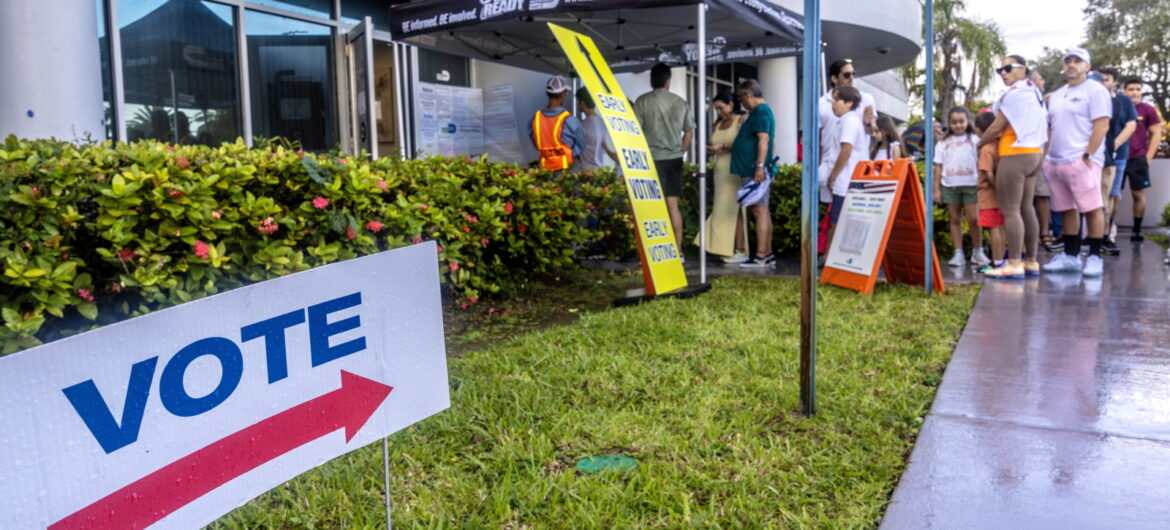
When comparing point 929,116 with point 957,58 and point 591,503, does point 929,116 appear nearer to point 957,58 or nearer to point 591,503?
point 591,503

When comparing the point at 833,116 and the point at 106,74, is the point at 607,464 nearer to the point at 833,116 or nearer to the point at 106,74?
the point at 833,116

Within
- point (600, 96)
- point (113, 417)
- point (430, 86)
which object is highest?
point (430, 86)

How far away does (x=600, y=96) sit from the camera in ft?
18.4

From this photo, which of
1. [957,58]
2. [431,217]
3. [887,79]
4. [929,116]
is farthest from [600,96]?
[957,58]

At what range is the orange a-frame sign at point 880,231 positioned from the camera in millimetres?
6207

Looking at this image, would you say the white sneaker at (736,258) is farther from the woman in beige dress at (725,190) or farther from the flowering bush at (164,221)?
the flowering bush at (164,221)

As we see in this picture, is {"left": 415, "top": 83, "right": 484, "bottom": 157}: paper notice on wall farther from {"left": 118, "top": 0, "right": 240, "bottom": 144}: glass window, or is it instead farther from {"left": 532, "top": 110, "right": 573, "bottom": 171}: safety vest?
{"left": 118, "top": 0, "right": 240, "bottom": 144}: glass window

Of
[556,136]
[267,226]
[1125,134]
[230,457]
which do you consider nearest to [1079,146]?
[1125,134]

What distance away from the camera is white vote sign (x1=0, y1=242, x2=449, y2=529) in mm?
1424

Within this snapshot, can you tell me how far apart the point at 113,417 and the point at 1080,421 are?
11.1 feet

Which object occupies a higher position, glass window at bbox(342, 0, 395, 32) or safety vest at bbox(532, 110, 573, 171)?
glass window at bbox(342, 0, 395, 32)

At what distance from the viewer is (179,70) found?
788cm

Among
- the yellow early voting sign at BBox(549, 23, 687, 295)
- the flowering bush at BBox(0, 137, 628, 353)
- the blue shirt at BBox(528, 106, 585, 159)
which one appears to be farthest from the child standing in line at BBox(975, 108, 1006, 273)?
the flowering bush at BBox(0, 137, 628, 353)

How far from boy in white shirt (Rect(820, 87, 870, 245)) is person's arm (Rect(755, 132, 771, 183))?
0.52 metres
